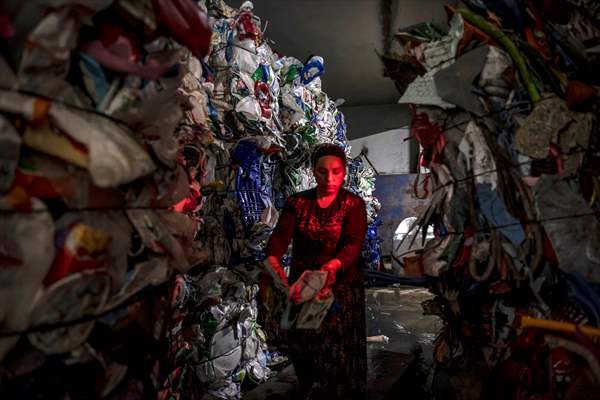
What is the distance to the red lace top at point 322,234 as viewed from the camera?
1951mm

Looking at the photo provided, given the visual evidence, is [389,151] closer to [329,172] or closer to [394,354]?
[394,354]

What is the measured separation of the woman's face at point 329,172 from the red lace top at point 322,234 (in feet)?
0.27

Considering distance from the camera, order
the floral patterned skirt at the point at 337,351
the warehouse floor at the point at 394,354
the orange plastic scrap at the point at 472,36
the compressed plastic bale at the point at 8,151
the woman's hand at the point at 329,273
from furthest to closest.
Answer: the warehouse floor at the point at 394,354 < the floral patterned skirt at the point at 337,351 < the woman's hand at the point at 329,273 < the orange plastic scrap at the point at 472,36 < the compressed plastic bale at the point at 8,151

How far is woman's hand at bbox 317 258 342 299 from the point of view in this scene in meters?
1.71

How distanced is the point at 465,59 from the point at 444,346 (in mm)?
1527

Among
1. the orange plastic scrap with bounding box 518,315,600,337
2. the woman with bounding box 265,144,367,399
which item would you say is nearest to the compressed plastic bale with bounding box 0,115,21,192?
the woman with bounding box 265,144,367,399

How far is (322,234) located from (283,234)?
0.24 metres

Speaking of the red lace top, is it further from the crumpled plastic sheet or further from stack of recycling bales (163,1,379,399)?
the crumpled plastic sheet

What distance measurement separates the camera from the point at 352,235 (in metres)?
1.95

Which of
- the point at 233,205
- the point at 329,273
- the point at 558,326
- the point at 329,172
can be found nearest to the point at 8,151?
the point at 329,273

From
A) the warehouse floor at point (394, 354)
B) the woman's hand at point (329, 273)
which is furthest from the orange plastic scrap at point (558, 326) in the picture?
the warehouse floor at point (394, 354)

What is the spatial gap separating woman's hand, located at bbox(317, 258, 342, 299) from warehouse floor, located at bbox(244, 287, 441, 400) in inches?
30.7

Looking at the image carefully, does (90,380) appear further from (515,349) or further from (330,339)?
(515,349)

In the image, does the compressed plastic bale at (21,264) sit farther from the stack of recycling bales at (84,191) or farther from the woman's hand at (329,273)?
the woman's hand at (329,273)
